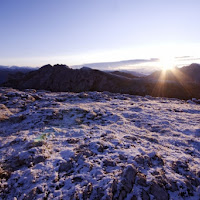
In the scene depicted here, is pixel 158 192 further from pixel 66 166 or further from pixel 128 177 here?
pixel 66 166

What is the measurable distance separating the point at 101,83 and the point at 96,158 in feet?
115

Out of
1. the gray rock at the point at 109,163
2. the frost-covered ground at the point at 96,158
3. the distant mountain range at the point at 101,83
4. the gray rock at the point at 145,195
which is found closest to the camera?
the gray rock at the point at 145,195

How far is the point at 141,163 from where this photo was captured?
534 cm

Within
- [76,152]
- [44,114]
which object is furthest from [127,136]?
[44,114]

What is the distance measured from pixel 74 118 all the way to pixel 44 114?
221 cm

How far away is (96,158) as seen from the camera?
5.56 meters

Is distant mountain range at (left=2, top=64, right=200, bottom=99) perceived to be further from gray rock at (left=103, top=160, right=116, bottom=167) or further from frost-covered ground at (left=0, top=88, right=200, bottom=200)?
gray rock at (left=103, top=160, right=116, bottom=167)

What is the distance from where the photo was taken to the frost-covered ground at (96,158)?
Result: 14.0 ft

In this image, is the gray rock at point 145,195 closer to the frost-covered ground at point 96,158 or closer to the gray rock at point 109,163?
the frost-covered ground at point 96,158

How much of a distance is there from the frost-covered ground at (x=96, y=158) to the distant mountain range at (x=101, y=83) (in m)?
23.0

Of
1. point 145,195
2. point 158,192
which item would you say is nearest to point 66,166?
point 145,195

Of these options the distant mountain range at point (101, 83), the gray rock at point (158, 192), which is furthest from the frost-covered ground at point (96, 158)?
the distant mountain range at point (101, 83)

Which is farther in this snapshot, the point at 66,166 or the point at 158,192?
the point at 66,166

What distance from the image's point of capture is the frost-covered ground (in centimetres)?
428
